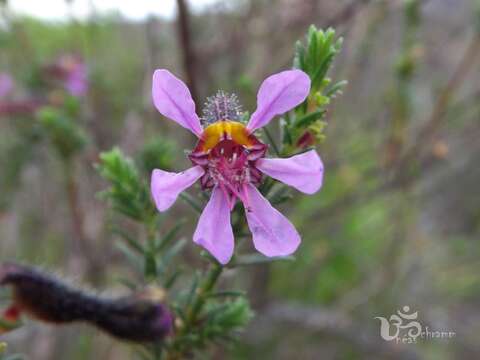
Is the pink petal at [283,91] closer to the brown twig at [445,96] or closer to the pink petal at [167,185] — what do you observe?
the pink petal at [167,185]

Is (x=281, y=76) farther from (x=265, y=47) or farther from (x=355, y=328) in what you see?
(x=355, y=328)

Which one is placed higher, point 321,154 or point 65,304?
point 321,154

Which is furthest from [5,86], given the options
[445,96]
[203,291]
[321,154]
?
[203,291]

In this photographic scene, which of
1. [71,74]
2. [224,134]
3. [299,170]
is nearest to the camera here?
[299,170]
